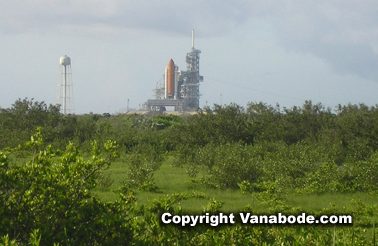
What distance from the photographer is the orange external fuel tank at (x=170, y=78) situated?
79.1 m

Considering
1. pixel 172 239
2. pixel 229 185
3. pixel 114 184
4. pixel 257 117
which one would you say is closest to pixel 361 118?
pixel 257 117

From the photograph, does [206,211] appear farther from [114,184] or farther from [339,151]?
[339,151]

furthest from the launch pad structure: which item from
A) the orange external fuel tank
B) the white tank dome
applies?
the white tank dome

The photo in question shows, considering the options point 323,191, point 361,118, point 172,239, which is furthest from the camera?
point 361,118

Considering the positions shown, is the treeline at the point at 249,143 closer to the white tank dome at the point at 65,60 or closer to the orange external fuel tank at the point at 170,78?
the white tank dome at the point at 65,60

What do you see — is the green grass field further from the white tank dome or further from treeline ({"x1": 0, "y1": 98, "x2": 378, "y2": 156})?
the white tank dome

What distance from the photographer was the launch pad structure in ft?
254

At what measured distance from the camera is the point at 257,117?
101 ft

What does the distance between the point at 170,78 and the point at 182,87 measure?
3.24 metres

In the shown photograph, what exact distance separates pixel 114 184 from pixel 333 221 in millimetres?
9596

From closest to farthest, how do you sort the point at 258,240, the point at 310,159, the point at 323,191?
the point at 258,240, the point at 323,191, the point at 310,159

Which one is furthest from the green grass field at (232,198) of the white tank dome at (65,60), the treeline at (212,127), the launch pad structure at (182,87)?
the launch pad structure at (182,87)

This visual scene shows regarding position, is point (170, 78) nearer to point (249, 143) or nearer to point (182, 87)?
point (182, 87)

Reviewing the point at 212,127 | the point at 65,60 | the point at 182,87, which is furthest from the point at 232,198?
the point at 182,87
